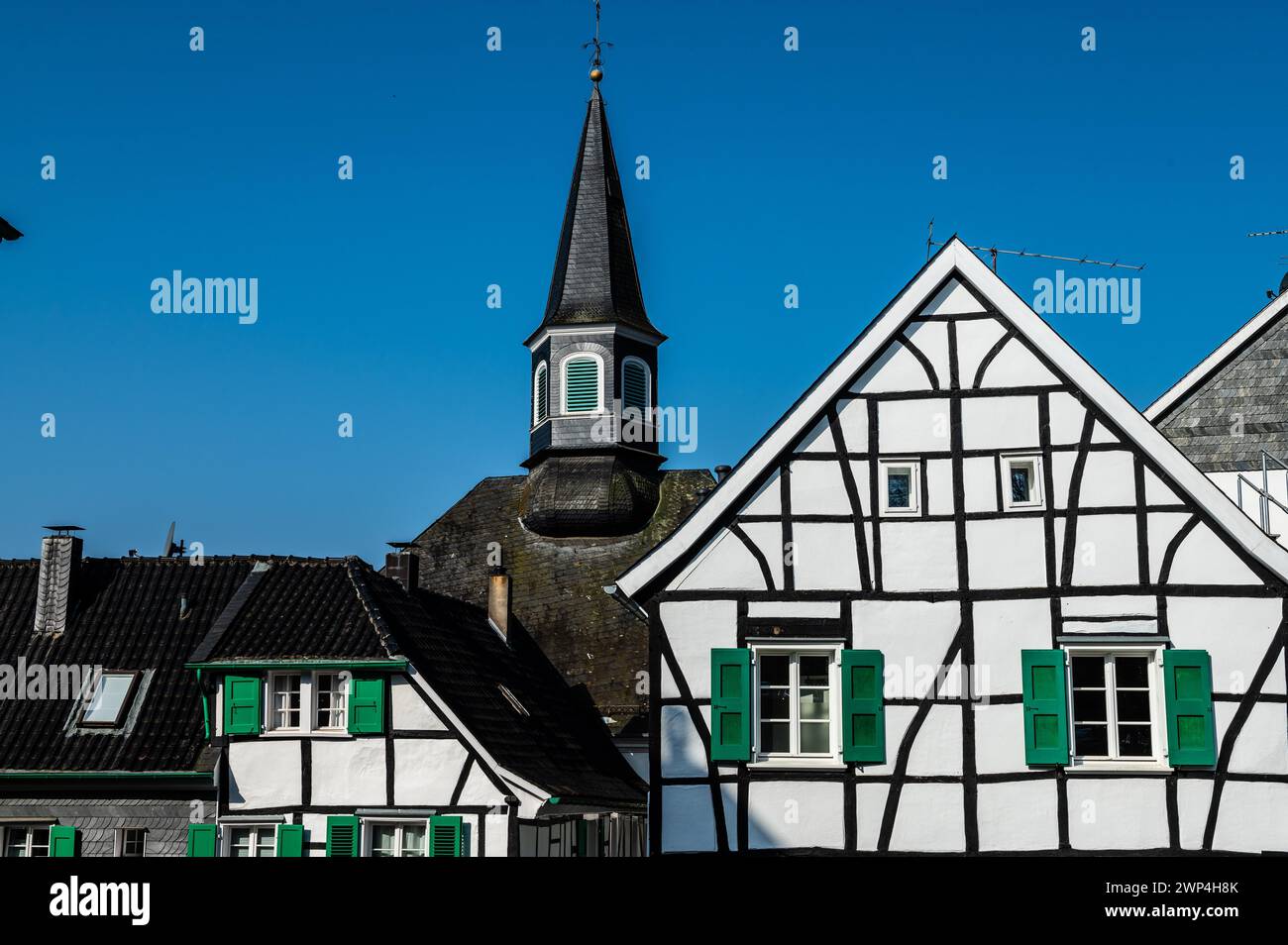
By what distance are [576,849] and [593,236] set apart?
18031mm

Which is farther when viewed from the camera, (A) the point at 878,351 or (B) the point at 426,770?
(B) the point at 426,770

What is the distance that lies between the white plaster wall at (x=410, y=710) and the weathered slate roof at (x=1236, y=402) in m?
11.2

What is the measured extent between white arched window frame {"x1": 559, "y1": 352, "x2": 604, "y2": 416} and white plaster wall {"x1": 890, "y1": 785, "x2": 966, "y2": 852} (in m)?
22.1

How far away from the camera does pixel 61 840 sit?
2495 cm

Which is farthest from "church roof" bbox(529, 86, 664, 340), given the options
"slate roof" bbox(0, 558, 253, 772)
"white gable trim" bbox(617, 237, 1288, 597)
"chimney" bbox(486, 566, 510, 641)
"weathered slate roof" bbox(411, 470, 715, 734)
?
"white gable trim" bbox(617, 237, 1288, 597)

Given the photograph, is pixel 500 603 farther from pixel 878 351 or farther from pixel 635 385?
pixel 878 351

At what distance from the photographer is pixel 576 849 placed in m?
28.0

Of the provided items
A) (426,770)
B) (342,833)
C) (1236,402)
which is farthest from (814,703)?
(1236,402)

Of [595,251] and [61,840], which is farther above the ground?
[595,251]

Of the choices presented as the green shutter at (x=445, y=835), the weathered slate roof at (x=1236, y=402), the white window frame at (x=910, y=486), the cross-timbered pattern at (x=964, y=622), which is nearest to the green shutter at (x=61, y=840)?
the green shutter at (x=445, y=835)

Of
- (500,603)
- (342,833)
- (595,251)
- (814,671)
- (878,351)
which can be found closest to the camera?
(814,671)

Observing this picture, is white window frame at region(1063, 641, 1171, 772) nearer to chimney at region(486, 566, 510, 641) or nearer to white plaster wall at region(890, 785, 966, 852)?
white plaster wall at region(890, 785, 966, 852)

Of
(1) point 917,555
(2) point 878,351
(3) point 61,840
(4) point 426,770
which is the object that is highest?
(2) point 878,351

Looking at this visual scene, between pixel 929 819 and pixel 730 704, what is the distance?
238 cm
